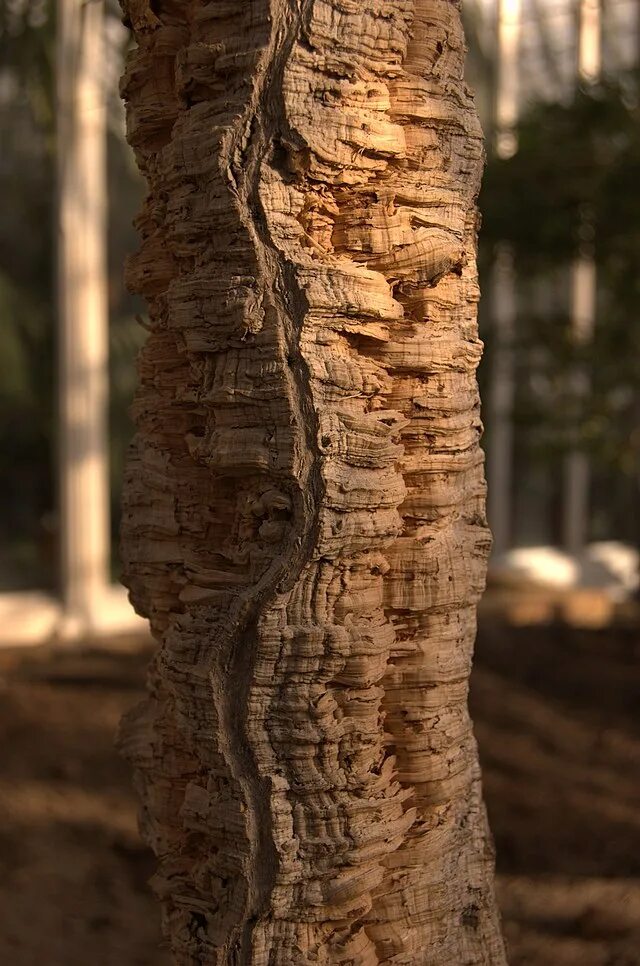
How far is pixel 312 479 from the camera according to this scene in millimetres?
1714

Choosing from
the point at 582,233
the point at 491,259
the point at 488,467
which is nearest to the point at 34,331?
the point at 491,259

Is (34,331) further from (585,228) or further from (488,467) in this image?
(488,467)

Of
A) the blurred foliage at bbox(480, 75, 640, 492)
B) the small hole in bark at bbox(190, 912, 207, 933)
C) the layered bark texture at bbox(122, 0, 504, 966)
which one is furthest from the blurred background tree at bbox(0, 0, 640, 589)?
the small hole in bark at bbox(190, 912, 207, 933)

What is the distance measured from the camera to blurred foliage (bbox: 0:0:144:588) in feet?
23.2

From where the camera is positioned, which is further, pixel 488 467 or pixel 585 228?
pixel 488 467

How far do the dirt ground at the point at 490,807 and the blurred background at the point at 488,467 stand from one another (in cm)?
1

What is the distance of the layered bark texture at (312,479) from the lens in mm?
1717

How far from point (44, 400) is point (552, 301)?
484 centimetres

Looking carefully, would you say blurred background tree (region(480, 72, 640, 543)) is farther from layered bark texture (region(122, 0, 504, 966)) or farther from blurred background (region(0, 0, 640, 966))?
layered bark texture (region(122, 0, 504, 966))

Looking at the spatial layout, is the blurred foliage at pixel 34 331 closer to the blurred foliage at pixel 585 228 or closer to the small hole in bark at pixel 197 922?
the blurred foliage at pixel 585 228

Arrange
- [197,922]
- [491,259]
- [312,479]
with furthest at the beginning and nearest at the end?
[491,259] → [197,922] → [312,479]

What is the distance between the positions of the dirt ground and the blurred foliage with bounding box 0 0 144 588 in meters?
1.10

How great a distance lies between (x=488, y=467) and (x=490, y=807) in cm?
536

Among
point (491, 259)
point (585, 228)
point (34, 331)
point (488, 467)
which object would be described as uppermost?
point (585, 228)
